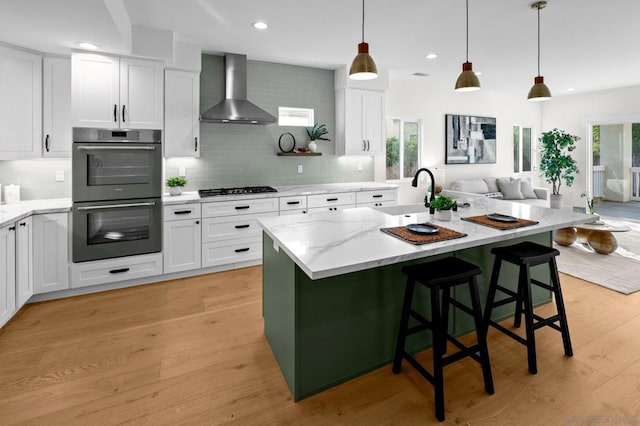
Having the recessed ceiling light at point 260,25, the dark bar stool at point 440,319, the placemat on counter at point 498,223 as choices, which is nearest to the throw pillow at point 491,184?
the placemat on counter at point 498,223

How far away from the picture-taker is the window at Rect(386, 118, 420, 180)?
20.4 ft

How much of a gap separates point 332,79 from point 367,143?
1.09m

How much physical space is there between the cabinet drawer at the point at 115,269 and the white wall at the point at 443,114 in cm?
356

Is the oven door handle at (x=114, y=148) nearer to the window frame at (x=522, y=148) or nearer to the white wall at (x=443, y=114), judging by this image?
the white wall at (x=443, y=114)

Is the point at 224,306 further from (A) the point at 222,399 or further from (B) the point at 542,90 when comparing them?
(B) the point at 542,90

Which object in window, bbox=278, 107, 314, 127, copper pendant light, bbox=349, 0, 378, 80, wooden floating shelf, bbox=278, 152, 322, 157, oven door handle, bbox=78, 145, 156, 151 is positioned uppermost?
window, bbox=278, 107, 314, 127

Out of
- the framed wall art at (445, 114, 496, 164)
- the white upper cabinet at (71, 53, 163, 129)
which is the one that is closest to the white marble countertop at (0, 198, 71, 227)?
the white upper cabinet at (71, 53, 163, 129)

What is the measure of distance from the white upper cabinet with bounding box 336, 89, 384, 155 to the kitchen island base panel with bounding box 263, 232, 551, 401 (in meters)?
3.08

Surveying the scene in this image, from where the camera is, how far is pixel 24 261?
3055mm

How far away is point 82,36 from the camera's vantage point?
9.74ft

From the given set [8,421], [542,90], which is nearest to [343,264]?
[8,421]

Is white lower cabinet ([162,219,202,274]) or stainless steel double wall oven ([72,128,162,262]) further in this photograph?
white lower cabinet ([162,219,202,274])

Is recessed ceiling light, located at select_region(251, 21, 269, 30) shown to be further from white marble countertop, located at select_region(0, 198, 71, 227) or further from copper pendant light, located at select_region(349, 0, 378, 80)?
white marble countertop, located at select_region(0, 198, 71, 227)

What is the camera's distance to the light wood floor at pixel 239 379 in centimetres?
187
